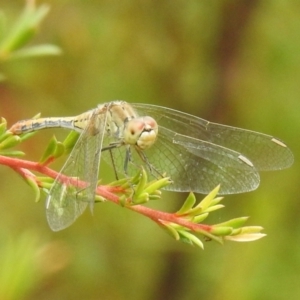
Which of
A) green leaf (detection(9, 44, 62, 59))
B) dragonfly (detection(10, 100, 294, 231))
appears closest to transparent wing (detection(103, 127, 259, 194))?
dragonfly (detection(10, 100, 294, 231))

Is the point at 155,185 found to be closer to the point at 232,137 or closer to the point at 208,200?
the point at 208,200

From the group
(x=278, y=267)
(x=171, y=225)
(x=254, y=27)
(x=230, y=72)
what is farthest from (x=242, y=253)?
(x=171, y=225)

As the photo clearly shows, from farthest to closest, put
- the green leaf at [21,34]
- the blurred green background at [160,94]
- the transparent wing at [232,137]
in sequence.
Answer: the blurred green background at [160,94] < the transparent wing at [232,137] < the green leaf at [21,34]

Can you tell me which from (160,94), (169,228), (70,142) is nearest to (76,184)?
(70,142)

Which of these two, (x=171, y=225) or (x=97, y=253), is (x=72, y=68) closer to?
(x=97, y=253)

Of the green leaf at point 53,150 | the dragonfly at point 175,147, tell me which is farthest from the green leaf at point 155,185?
the dragonfly at point 175,147

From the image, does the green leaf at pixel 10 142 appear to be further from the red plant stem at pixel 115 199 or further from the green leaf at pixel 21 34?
the green leaf at pixel 21 34
